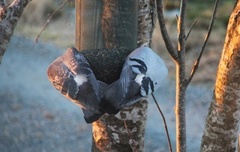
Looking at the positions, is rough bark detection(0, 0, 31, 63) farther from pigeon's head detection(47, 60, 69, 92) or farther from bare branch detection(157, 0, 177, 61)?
pigeon's head detection(47, 60, 69, 92)

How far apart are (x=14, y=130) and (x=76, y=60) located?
3.34m

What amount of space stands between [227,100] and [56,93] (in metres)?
Result: 3.59

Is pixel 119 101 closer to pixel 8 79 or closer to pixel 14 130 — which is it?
pixel 14 130

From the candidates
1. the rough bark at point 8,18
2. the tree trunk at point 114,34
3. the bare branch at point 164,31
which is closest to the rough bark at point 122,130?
the tree trunk at point 114,34

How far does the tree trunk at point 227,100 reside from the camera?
1.58 meters

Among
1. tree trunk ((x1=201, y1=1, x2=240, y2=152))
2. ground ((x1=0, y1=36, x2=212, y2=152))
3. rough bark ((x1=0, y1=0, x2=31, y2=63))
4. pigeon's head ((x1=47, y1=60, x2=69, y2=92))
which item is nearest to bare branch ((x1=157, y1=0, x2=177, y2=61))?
tree trunk ((x1=201, y1=1, x2=240, y2=152))

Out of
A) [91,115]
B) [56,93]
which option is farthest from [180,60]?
[56,93]

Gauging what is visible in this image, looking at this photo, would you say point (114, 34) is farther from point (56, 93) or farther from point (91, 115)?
point (56, 93)

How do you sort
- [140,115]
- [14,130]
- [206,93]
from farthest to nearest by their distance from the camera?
1. [206,93]
2. [14,130]
3. [140,115]

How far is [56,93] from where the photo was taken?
16.7ft

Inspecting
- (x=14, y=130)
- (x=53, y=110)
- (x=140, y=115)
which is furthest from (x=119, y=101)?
(x=53, y=110)

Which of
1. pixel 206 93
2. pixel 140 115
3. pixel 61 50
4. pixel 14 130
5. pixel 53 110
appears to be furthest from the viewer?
pixel 61 50

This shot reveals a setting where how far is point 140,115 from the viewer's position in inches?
62.0

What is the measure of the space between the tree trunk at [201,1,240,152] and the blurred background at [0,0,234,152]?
2.23m
